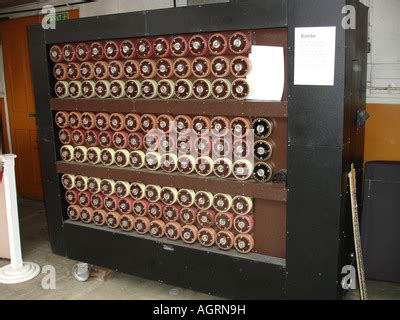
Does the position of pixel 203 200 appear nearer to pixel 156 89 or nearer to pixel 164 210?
pixel 164 210

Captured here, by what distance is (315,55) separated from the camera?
2254 mm

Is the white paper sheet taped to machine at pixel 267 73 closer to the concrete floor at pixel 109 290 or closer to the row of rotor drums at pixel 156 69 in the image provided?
the row of rotor drums at pixel 156 69

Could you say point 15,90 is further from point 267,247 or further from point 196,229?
point 267,247

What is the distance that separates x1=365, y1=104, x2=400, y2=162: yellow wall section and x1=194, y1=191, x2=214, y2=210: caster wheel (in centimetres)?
137

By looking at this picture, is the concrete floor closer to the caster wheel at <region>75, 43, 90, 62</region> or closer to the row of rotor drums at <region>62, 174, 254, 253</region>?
the row of rotor drums at <region>62, 174, 254, 253</region>

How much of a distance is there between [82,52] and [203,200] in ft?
4.47

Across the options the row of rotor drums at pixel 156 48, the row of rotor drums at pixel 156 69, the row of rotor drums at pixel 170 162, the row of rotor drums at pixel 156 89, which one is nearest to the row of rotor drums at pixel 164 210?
the row of rotor drums at pixel 170 162

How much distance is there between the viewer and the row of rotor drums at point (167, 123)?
8.45 ft

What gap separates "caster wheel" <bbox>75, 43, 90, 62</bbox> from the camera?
10.0 ft

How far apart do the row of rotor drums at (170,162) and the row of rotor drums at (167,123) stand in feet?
0.52

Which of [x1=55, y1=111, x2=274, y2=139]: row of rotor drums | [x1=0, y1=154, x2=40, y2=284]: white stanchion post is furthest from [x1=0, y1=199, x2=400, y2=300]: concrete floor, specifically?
[x1=55, y1=111, x2=274, y2=139]: row of rotor drums

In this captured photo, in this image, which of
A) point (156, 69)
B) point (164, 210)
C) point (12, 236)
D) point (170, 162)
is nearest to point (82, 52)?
point (156, 69)

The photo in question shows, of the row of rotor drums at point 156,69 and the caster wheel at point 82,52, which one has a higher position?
the caster wheel at point 82,52

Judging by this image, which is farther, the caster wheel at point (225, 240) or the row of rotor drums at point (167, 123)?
the caster wheel at point (225, 240)
